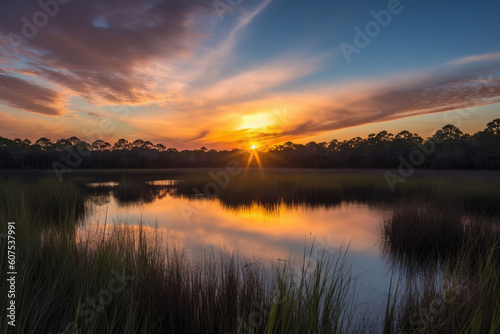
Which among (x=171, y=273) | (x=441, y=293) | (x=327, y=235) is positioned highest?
(x=171, y=273)

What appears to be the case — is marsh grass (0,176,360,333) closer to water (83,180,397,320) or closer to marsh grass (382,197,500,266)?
water (83,180,397,320)

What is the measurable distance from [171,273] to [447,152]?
52044 millimetres

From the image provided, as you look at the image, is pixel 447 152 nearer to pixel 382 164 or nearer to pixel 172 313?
pixel 382 164

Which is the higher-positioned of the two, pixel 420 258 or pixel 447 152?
pixel 447 152

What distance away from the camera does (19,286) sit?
2.83 metres

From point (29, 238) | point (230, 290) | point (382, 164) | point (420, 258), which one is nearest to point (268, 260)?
point (230, 290)

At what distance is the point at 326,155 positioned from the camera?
69.0m

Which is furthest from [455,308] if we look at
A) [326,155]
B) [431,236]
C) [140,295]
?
[326,155]

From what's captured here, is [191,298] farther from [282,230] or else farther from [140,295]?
[282,230]

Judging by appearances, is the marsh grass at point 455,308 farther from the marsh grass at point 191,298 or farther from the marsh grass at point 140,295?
the marsh grass at point 140,295

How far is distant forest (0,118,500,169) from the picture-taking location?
43.6m

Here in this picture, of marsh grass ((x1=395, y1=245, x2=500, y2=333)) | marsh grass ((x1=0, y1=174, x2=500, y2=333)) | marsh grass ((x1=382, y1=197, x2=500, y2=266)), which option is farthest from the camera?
marsh grass ((x1=382, y1=197, x2=500, y2=266))

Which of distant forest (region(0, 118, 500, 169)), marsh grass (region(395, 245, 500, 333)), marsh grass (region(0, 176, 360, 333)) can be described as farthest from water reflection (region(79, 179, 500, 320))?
distant forest (region(0, 118, 500, 169))

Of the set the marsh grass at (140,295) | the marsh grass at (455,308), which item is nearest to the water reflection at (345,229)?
the marsh grass at (455,308)
